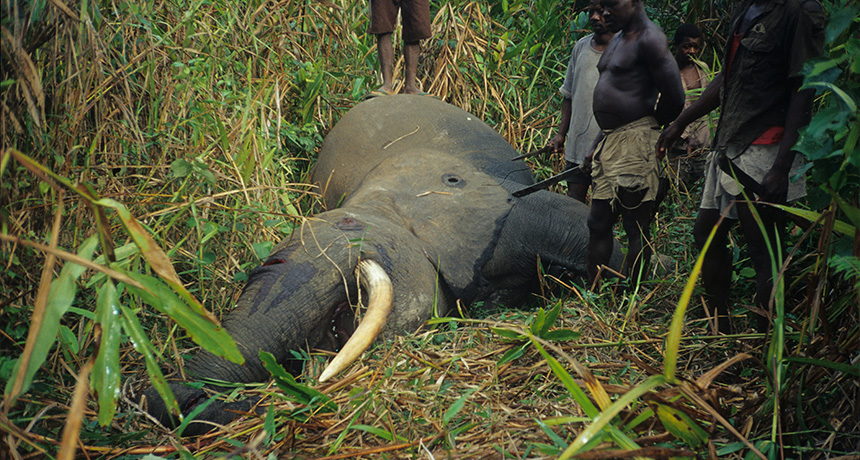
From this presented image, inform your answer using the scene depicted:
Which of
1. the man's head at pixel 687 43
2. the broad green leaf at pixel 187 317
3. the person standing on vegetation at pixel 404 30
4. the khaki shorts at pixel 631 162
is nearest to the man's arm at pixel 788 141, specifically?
the khaki shorts at pixel 631 162

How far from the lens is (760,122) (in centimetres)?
253

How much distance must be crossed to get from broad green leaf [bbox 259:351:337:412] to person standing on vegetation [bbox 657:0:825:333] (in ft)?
4.54

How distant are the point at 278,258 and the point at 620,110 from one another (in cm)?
171

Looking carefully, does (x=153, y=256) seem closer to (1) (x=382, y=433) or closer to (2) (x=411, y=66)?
(1) (x=382, y=433)

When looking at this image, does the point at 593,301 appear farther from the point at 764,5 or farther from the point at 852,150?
the point at 852,150

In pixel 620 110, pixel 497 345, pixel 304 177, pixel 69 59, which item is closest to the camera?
pixel 69 59

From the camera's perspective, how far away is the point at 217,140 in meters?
3.46

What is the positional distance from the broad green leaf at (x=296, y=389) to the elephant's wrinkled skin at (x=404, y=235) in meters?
0.35

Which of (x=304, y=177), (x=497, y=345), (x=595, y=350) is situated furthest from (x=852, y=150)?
(x=304, y=177)

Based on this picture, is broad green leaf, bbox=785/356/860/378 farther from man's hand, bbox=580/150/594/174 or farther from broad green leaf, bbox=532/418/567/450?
man's hand, bbox=580/150/594/174

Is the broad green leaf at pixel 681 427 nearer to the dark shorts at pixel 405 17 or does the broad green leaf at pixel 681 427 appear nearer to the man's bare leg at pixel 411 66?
the man's bare leg at pixel 411 66

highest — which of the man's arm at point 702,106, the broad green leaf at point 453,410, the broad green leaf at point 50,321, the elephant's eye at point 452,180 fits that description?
the broad green leaf at point 50,321

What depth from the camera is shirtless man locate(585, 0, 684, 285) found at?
3260 millimetres

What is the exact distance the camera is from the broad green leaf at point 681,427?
5.42ft
